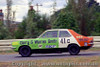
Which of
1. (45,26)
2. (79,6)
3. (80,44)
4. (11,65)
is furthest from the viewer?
(45,26)

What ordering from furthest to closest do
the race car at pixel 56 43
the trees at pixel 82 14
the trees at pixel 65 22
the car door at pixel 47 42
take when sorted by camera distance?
the trees at pixel 82 14 → the trees at pixel 65 22 → the car door at pixel 47 42 → the race car at pixel 56 43

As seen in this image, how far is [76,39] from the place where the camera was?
13898 millimetres

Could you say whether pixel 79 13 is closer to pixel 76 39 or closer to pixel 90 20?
pixel 90 20

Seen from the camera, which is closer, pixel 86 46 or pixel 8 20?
pixel 86 46

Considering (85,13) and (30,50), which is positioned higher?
(85,13)

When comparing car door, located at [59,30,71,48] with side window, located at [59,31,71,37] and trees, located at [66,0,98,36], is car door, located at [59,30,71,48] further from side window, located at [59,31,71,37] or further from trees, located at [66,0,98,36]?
trees, located at [66,0,98,36]

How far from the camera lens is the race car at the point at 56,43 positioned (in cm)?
1391

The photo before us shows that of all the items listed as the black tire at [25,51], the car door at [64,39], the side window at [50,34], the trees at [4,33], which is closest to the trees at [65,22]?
the trees at [4,33]

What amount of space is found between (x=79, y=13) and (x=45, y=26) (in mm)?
5699

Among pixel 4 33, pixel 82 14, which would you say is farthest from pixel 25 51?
pixel 82 14

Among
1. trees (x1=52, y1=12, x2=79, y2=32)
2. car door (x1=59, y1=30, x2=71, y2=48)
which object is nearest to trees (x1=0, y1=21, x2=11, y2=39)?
trees (x1=52, y1=12, x2=79, y2=32)

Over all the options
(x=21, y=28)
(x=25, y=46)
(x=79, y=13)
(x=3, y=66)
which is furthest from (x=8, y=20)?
(x=3, y=66)

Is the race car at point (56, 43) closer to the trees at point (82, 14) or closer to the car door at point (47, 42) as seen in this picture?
the car door at point (47, 42)

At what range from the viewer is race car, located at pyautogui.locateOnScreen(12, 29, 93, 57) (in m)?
13.9
